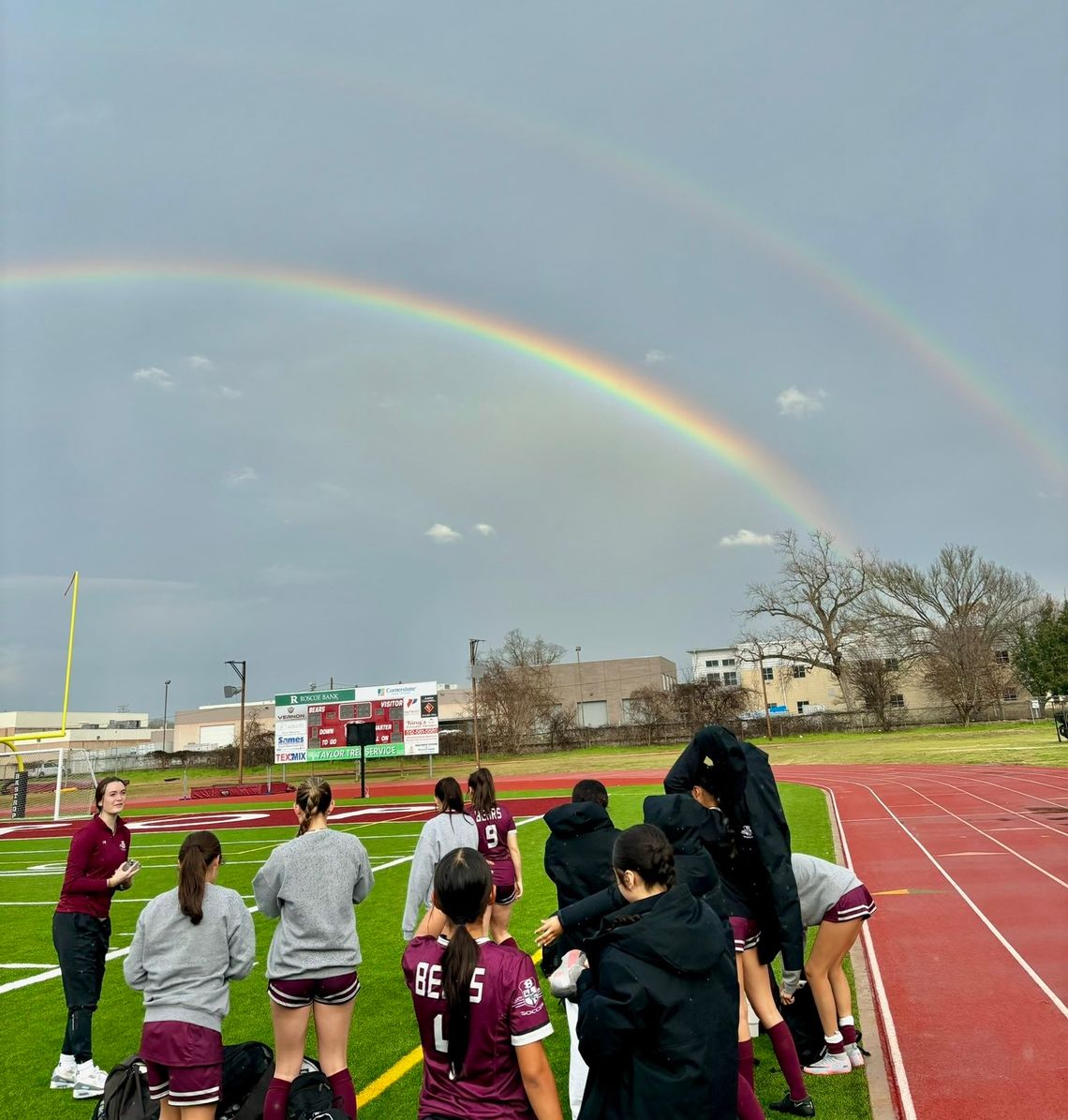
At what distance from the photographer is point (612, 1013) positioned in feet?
8.68

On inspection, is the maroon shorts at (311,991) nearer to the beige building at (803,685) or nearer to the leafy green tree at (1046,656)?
the leafy green tree at (1046,656)

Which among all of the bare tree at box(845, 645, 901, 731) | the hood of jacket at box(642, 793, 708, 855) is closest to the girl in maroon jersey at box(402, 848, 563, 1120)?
the hood of jacket at box(642, 793, 708, 855)

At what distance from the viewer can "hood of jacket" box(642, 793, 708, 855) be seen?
3688 mm

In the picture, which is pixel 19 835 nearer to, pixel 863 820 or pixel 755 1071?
pixel 863 820

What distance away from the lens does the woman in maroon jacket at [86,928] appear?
5672mm

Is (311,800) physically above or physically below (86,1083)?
above

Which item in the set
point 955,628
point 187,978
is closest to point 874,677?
point 955,628

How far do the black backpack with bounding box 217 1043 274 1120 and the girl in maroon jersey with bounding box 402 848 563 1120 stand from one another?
1767 mm

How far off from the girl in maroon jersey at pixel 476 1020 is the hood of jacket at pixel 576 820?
→ 1551 mm

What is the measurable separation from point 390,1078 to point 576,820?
2.61 metres

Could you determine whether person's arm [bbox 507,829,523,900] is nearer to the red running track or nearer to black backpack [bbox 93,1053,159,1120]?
the red running track

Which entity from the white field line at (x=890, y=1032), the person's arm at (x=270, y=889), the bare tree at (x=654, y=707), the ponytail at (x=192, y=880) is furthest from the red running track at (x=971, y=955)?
the bare tree at (x=654, y=707)

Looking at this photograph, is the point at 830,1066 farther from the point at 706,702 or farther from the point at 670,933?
the point at 706,702

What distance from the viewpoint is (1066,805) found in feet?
59.3
